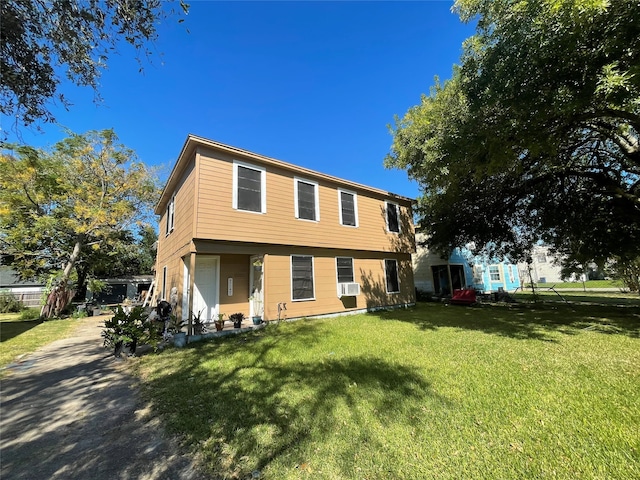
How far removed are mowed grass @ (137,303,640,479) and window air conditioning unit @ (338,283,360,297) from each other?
386 centimetres

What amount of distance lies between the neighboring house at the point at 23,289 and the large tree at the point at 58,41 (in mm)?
21520

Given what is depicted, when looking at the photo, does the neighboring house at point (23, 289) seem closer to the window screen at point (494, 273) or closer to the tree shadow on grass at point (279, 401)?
the tree shadow on grass at point (279, 401)

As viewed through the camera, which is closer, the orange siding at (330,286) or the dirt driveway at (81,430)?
the dirt driveway at (81,430)

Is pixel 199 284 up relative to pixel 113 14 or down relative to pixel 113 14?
down

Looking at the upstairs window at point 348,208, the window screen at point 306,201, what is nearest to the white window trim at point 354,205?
the upstairs window at point 348,208

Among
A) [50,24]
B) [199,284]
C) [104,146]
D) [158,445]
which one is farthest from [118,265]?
[158,445]

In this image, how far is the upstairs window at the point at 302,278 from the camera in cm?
934

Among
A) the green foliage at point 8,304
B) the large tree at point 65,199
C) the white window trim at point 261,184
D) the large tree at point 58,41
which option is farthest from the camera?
the green foliage at point 8,304

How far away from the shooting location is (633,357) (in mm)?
4707

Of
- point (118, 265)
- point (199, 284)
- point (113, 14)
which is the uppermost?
point (113, 14)

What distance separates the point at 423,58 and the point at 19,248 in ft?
70.6

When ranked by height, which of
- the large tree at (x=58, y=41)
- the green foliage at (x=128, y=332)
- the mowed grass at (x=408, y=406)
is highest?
the large tree at (x=58, y=41)

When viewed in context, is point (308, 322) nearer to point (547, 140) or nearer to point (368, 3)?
point (547, 140)

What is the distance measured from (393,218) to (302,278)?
572 cm
